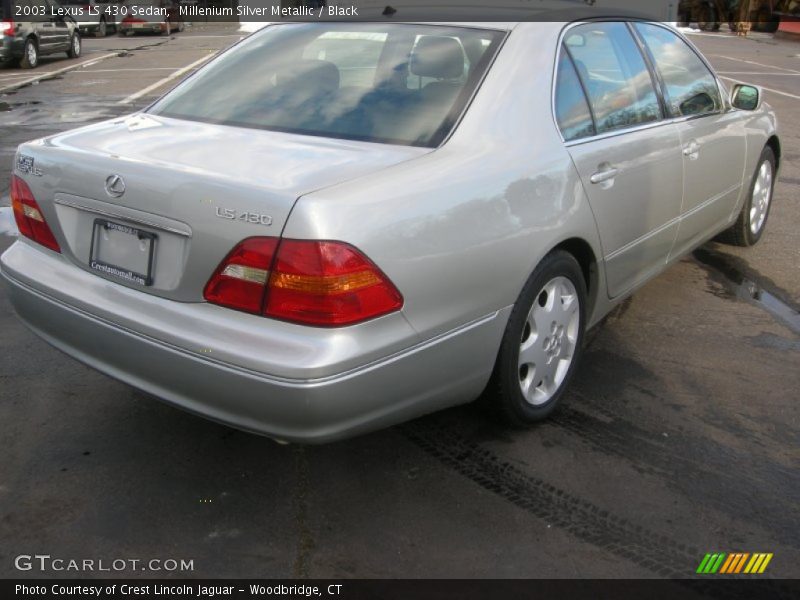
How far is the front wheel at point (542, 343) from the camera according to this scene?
3.04 meters

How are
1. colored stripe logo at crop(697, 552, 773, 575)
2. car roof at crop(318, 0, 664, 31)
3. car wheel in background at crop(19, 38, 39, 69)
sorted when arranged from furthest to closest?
car wheel in background at crop(19, 38, 39, 69) < car roof at crop(318, 0, 664, 31) < colored stripe logo at crop(697, 552, 773, 575)

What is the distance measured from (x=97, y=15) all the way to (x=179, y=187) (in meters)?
32.0

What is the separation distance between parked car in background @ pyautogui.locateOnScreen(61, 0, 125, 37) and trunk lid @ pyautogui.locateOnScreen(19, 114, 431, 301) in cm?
3096

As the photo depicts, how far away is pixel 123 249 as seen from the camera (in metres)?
2.71

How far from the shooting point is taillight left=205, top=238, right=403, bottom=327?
93.2 inches

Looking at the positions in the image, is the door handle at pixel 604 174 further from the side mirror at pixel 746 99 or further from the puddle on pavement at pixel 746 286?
the side mirror at pixel 746 99

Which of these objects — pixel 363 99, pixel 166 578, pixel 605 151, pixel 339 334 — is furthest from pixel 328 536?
pixel 605 151

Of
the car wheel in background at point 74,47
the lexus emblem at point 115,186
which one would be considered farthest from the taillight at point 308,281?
the car wheel in background at point 74,47

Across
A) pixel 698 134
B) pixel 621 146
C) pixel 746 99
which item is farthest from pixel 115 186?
pixel 746 99

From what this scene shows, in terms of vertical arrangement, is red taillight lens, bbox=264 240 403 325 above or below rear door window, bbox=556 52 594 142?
below

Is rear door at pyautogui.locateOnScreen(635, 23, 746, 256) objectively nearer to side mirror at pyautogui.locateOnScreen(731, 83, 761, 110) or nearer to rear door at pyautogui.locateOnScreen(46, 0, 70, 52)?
side mirror at pyautogui.locateOnScreen(731, 83, 761, 110)

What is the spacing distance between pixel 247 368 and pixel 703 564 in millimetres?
1541

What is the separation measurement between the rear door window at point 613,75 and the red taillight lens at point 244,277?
1737mm
